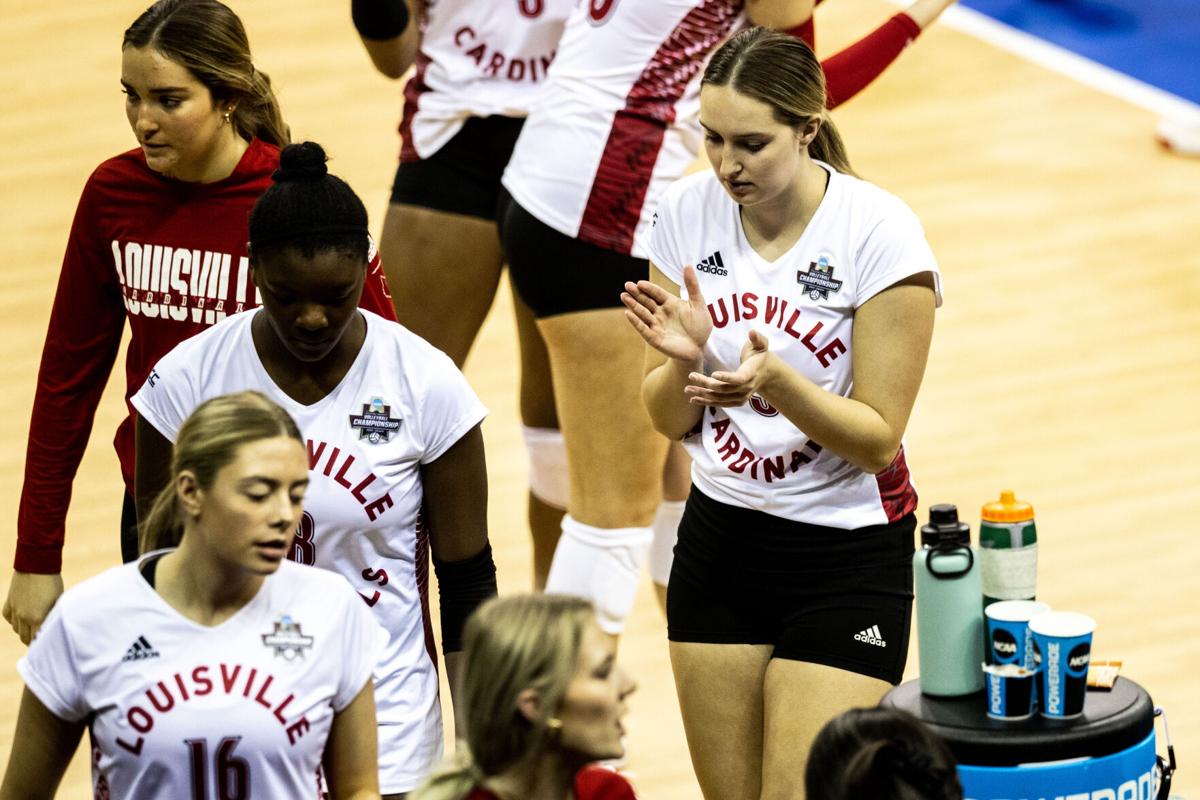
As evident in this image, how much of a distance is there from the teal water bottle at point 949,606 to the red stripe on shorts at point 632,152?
1385mm

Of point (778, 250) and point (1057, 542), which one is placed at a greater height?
point (778, 250)

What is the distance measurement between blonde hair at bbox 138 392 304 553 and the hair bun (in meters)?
0.37

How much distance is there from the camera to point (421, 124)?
4680 millimetres

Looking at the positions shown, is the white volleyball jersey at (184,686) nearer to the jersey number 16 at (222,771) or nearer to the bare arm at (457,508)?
the jersey number 16 at (222,771)

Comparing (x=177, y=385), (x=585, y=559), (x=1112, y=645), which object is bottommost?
(x=1112, y=645)

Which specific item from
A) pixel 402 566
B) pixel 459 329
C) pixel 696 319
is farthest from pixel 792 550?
pixel 459 329

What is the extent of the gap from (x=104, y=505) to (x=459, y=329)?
5.19 ft

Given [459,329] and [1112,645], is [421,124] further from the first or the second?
[1112,645]

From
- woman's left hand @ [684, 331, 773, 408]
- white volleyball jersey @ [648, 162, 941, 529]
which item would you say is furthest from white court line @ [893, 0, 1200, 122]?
woman's left hand @ [684, 331, 773, 408]

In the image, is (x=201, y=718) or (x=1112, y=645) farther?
(x=1112, y=645)

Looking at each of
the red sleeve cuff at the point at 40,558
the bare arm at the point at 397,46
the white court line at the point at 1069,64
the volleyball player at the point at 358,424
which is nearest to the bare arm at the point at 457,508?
the volleyball player at the point at 358,424

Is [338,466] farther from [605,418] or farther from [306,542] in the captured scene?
[605,418]

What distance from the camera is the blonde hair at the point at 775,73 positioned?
3.21m

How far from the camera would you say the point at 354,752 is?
2717mm
